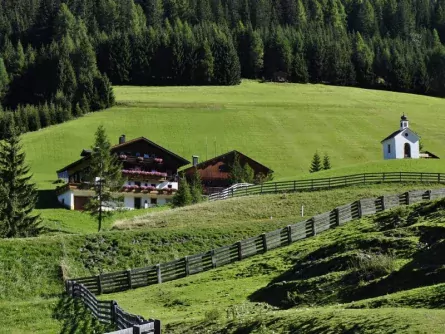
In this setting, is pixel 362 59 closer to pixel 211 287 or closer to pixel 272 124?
pixel 272 124

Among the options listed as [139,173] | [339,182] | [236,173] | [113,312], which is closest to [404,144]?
[236,173]

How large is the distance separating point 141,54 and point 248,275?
509ft

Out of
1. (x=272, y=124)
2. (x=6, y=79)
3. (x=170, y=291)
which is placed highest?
(x=6, y=79)

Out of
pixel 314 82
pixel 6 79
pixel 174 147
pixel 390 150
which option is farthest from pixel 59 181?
pixel 314 82

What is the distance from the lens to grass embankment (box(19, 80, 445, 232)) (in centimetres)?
11538

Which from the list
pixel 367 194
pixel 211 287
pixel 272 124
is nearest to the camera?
pixel 211 287

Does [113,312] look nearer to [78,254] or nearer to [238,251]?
[238,251]

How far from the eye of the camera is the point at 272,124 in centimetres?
13425

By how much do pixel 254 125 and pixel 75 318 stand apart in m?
105

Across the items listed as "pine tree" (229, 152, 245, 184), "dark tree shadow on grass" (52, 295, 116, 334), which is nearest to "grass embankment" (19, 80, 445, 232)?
"pine tree" (229, 152, 245, 184)

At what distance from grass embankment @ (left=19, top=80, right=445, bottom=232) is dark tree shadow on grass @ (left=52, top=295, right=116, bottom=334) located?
57737 millimetres

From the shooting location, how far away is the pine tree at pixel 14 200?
6006 centimetres

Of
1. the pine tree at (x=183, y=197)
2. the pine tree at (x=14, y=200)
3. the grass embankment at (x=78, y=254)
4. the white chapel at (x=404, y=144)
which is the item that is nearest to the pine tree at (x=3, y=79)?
the white chapel at (x=404, y=144)

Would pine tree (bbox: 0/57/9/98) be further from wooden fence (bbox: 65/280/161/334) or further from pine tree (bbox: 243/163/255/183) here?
wooden fence (bbox: 65/280/161/334)
